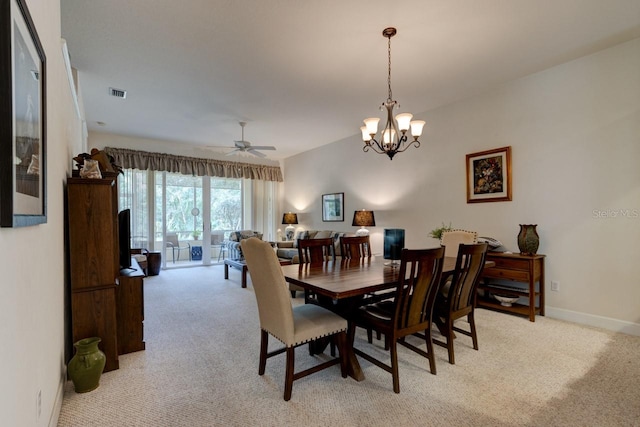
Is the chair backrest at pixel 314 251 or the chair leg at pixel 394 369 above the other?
the chair backrest at pixel 314 251

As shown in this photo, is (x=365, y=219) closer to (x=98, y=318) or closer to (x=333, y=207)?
(x=333, y=207)

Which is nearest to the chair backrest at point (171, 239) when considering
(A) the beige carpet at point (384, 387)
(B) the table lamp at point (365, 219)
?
(A) the beige carpet at point (384, 387)

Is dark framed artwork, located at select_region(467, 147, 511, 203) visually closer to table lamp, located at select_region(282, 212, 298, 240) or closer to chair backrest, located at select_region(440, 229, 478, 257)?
chair backrest, located at select_region(440, 229, 478, 257)

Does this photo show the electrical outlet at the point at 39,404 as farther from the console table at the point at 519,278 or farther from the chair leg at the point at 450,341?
the console table at the point at 519,278

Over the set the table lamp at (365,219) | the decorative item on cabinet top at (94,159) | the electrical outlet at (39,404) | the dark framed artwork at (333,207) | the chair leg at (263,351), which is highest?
the decorative item on cabinet top at (94,159)

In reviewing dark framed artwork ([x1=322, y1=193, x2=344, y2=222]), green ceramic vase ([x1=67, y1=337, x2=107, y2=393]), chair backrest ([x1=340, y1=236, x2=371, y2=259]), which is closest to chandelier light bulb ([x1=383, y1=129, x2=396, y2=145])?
chair backrest ([x1=340, y1=236, x2=371, y2=259])

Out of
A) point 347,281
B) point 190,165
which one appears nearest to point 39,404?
point 347,281

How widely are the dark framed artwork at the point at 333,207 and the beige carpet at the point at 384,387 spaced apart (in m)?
3.77

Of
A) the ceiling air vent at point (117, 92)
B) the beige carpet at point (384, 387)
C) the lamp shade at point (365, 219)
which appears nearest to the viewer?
the beige carpet at point (384, 387)

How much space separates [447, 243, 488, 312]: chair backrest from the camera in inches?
90.8

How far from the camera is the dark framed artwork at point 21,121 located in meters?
0.90

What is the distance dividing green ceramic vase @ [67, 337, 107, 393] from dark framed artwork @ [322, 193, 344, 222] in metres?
4.86

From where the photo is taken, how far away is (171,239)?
687cm

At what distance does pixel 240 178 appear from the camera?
24.9 feet
